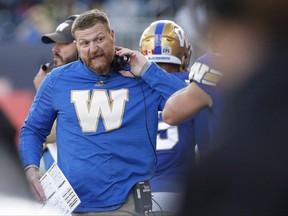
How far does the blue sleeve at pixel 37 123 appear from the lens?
17.5 feet

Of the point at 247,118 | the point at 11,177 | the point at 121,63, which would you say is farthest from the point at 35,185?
the point at 247,118

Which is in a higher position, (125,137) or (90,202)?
(125,137)

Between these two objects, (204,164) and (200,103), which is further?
(200,103)

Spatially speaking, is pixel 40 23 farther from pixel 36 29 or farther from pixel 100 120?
pixel 100 120

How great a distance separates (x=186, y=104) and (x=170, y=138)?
2607 millimetres

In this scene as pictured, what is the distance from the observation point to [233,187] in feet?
8.96

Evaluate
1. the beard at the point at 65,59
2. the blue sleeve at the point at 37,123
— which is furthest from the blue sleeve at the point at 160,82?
the beard at the point at 65,59

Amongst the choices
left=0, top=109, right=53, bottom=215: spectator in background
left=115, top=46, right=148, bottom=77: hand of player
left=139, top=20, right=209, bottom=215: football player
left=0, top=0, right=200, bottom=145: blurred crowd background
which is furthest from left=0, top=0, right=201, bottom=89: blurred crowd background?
left=0, top=109, right=53, bottom=215: spectator in background

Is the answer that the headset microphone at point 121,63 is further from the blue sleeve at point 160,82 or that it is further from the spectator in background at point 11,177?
the spectator in background at point 11,177

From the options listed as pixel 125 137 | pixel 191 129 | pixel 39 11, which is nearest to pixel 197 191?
pixel 125 137

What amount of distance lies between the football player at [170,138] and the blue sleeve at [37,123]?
74 cm

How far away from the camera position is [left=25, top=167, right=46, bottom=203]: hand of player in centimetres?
506

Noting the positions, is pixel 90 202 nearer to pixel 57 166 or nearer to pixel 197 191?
pixel 57 166

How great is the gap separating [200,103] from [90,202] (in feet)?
6.84
